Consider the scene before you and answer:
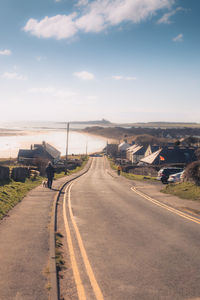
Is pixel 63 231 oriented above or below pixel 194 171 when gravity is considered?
below

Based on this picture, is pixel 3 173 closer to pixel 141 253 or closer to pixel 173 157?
pixel 141 253

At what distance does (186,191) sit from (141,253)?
38.6 feet

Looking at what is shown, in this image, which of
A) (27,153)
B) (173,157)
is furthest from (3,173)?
(27,153)

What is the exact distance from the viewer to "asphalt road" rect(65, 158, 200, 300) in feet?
16.3

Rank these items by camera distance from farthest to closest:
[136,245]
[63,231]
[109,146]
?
[109,146]
[63,231]
[136,245]

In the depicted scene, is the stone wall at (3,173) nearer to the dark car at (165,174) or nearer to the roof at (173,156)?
the dark car at (165,174)

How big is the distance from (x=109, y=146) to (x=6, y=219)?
4999 inches

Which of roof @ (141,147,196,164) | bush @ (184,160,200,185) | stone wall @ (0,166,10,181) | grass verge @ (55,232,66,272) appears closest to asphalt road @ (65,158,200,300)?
grass verge @ (55,232,66,272)

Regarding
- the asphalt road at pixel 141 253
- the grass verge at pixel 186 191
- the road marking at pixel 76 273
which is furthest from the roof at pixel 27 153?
the road marking at pixel 76 273

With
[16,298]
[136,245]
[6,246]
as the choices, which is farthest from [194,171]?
[16,298]

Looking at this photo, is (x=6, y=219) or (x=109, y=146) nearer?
(x=6, y=219)

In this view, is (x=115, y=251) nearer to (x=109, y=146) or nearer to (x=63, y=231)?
(x=63, y=231)

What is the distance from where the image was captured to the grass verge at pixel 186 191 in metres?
16.3

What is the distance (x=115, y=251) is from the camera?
697cm
